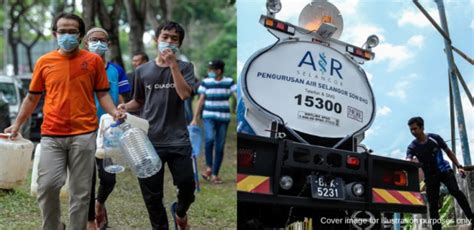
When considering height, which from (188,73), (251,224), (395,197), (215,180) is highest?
(188,73)

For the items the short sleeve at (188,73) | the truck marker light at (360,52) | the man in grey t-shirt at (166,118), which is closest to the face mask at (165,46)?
the man in grey t-shirt at (166,118)

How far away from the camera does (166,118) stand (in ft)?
17.2

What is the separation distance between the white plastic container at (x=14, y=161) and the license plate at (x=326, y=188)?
2.71 metres

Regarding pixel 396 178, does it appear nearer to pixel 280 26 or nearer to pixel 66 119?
pixel 280 26

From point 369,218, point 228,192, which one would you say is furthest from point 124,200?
point 369,218

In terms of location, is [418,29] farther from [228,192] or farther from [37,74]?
[228,192]

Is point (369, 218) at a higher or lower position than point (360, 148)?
lower

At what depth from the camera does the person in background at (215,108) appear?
912 cm

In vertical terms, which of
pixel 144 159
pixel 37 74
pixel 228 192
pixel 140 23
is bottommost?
pixel 228 192

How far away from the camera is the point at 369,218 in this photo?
475 cm

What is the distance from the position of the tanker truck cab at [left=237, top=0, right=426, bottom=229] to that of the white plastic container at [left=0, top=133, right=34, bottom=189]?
2.52 meters

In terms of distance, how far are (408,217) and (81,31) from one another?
2.14 meters

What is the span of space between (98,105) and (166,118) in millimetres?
656

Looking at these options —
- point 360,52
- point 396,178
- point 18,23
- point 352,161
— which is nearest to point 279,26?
point 360,52
